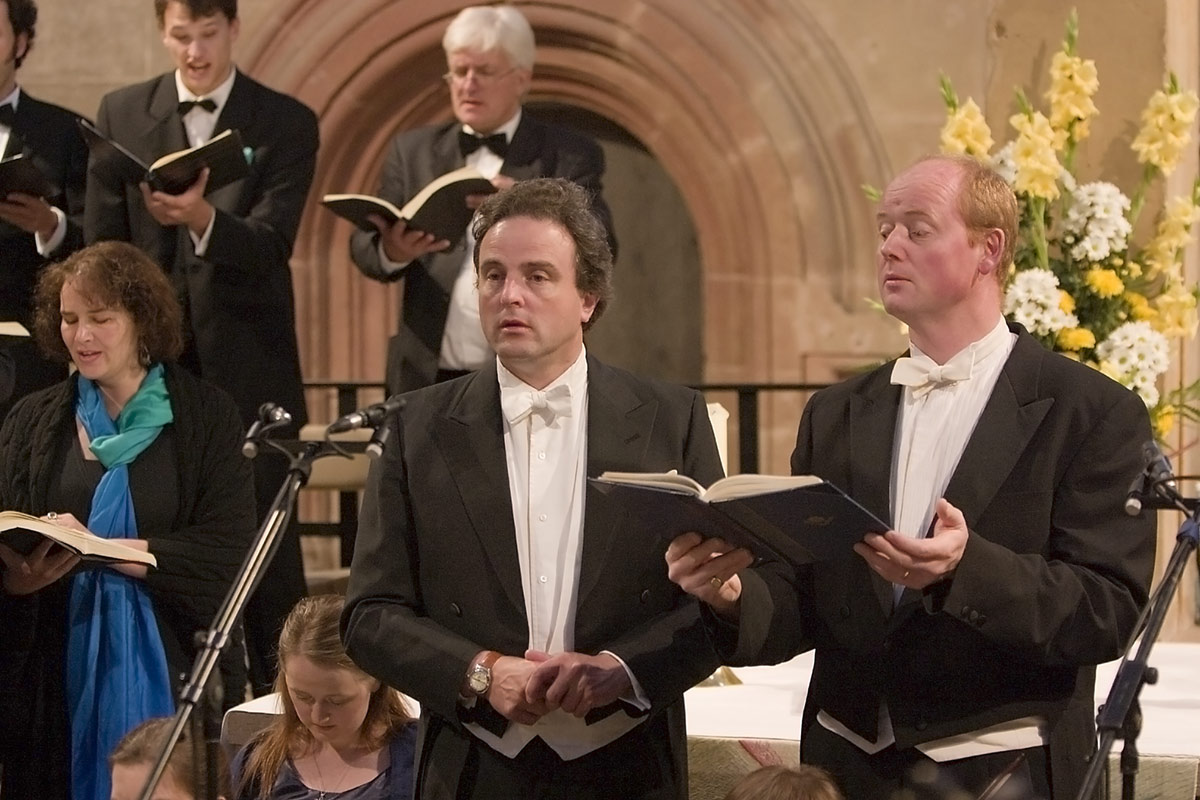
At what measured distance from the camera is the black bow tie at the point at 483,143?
17.9ft

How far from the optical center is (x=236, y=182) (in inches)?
206

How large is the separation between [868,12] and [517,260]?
16.2ft

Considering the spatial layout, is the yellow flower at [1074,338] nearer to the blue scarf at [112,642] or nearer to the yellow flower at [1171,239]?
the yellow flower at [1171,239]

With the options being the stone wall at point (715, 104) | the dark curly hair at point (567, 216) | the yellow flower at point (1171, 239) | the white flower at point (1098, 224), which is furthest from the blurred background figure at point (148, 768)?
the stone wall at point (715, 104)

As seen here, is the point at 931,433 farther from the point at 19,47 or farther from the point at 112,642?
the point at 19,47

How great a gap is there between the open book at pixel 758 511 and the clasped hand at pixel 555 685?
0.79 feet

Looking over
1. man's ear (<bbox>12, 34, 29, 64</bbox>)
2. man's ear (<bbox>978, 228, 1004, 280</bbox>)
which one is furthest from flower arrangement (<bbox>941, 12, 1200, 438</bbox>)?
man's ear (<bbox>12, 34, 29, 64</bbox>)

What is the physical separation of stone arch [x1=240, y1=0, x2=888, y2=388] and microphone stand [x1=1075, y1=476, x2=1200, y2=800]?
498cm

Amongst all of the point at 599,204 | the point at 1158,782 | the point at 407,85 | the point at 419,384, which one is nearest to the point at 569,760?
the point at 1158,782

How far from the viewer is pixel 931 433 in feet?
9.62

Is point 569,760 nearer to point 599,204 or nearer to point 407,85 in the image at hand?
point 599,204

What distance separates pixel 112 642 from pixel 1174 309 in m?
3.05

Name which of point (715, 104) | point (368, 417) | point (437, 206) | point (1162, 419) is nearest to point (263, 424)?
point (368, 417)

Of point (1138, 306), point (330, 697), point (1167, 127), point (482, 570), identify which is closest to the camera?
point (482, 570)
